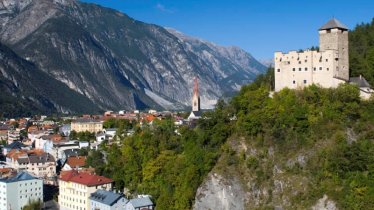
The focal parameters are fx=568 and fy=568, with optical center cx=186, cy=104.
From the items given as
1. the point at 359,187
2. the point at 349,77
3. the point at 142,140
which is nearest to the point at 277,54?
the point at 349,77

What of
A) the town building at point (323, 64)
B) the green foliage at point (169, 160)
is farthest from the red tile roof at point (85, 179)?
the town building at point (323, 64)

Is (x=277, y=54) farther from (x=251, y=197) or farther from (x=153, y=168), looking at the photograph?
(x=153, y=168)

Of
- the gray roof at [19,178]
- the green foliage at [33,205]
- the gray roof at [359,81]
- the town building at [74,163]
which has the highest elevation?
the gray roof at [359,81]

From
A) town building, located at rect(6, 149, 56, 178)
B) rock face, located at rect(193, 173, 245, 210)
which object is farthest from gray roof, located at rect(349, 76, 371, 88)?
town building, located at rect(6, 149, 56, 178)

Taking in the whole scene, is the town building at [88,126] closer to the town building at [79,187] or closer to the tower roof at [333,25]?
the town building at [79,187]

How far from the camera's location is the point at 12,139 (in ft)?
458

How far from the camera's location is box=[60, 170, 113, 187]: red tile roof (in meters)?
76.9

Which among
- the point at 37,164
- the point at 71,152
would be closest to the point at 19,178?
the point at 37,164

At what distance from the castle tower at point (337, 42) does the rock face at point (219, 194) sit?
17249mm

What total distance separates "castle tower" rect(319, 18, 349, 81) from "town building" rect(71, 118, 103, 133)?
75370 millimetres

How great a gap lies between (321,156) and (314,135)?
291cm

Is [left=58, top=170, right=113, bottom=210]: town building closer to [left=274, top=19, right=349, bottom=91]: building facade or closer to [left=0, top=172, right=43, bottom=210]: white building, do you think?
[left=0, top=172, right=43, bottom=210]: white building

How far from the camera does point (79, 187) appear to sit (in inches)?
3046

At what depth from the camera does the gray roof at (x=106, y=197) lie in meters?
71.9
